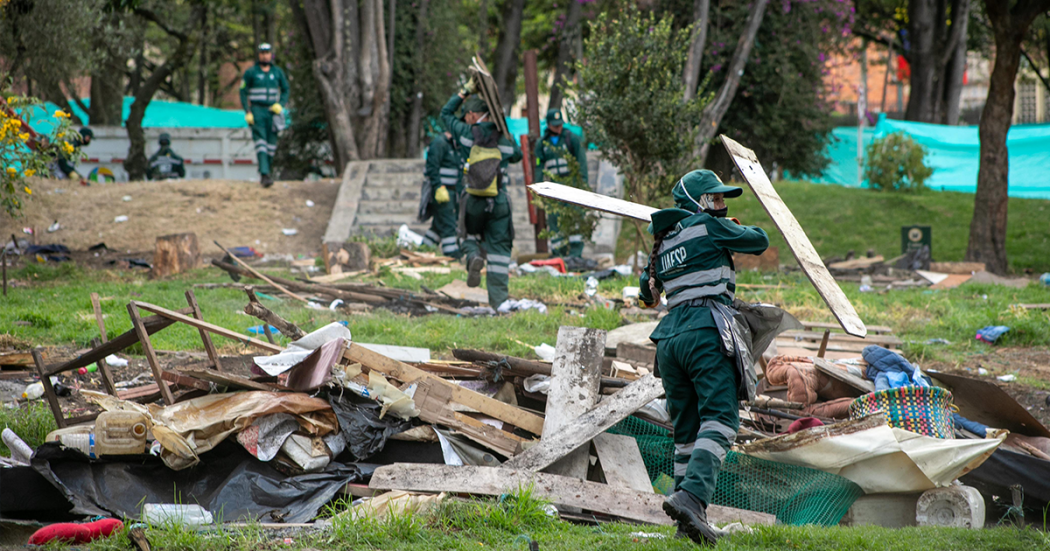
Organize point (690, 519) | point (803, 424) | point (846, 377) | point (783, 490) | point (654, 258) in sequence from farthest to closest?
point (846, 377) → point (803, 424) → point (783, 490) → point (654, 258) → point (690, 519)

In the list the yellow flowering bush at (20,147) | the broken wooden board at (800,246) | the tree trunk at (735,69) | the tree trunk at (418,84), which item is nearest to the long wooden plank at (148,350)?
the broken wooden board at (800,246)

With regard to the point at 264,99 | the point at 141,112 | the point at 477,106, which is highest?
the point at 141,112

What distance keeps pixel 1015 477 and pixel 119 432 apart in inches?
197

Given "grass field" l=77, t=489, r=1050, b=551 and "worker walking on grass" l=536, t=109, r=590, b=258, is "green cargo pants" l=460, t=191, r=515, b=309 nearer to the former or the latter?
"worker walking on grass" l=536, t=109, r=590, b=258

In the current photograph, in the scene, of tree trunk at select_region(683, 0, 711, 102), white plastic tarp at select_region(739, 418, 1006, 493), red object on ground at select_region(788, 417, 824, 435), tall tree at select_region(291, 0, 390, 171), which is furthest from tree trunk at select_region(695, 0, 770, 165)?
white plastic tarp at select_region(739, 418, 1006, 493)

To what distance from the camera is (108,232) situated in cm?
1334

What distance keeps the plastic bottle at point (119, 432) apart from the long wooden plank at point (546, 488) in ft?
4.37

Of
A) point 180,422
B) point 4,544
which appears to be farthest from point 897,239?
point 4,544

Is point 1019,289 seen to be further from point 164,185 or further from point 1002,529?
point 164,185

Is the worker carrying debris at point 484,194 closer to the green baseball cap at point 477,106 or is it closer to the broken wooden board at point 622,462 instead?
the green baseball cap at point 477,106

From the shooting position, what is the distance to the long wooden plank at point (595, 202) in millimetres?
4625

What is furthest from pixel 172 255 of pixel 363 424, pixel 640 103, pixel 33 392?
pixel 363 424

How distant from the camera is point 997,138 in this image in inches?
480

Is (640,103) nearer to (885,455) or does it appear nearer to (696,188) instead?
(696,188)
